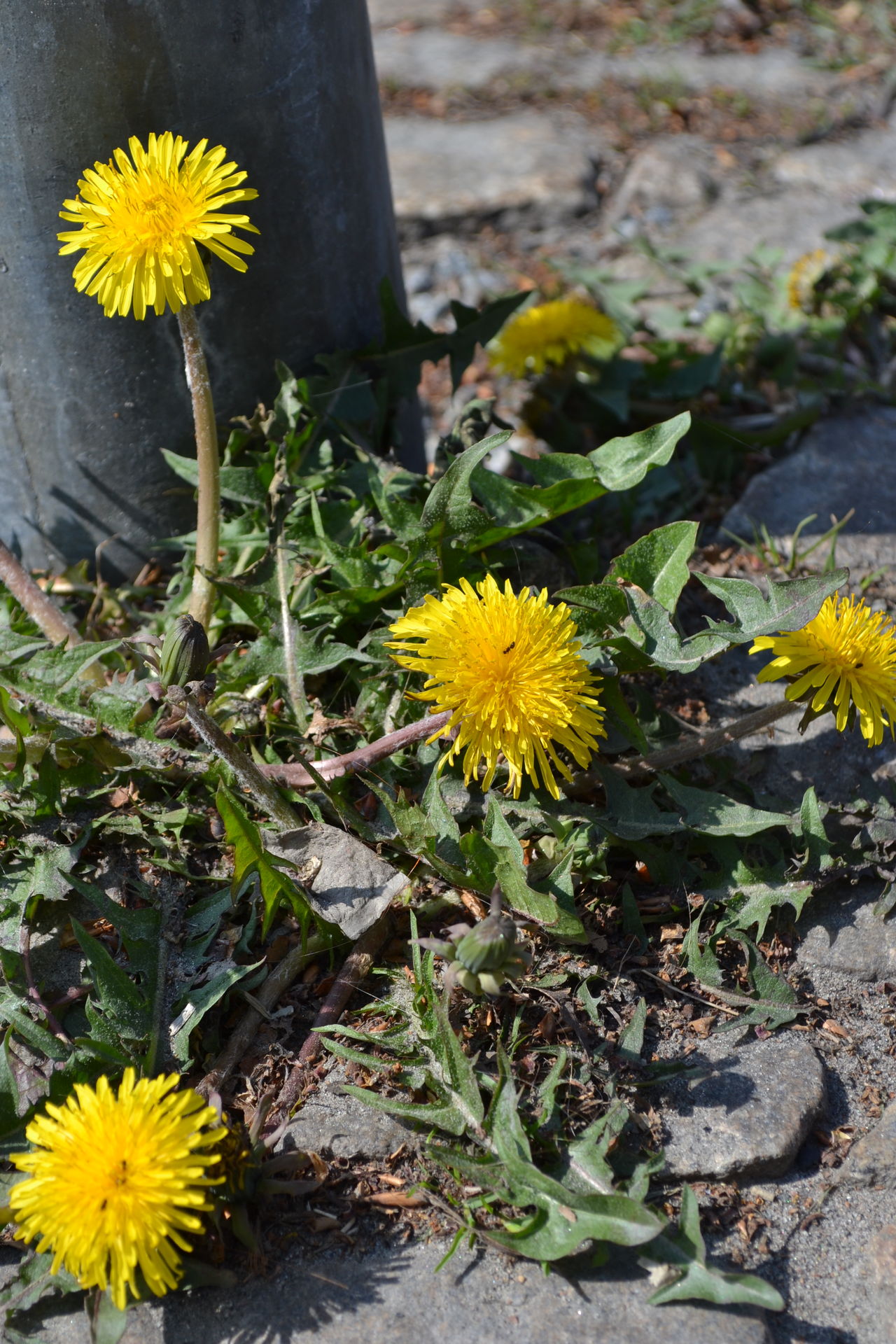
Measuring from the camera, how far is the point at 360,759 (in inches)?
84.7

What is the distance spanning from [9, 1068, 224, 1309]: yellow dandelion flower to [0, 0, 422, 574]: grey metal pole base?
1.50m

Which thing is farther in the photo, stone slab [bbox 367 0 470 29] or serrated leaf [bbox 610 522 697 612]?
stone slab [bbox 367 0 470 29]

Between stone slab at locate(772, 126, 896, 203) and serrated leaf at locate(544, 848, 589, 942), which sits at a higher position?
stone slab at locate(772, 126, 896, 203)

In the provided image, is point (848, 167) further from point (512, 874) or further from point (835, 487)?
point (512, 874)

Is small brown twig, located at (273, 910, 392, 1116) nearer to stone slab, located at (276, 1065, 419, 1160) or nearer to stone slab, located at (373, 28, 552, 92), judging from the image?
stone slab, located at (276, 1065, 419, 1160)

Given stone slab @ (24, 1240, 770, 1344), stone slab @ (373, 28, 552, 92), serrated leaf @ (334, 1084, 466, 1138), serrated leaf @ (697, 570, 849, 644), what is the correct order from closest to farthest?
stone slab @ (24, 1240, 770, 1344) → serrated leaf @ (334, 1084, 466, 1138) → serrated leaf @ (697, 570, 849, 644) → stone slab @ (373, 28, 552, 92)

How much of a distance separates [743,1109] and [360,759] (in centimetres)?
90

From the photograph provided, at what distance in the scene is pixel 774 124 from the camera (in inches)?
201

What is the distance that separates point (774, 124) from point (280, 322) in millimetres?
3560

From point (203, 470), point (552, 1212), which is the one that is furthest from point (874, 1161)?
point (203, 470)

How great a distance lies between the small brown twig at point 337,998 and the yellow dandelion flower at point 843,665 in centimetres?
86

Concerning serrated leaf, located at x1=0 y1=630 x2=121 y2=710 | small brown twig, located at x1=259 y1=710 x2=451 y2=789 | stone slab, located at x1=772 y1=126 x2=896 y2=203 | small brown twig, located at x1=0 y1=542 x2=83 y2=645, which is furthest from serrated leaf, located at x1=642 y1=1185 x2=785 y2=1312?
stone slab, located at x1=772 y1=126 x2=896 y2=203

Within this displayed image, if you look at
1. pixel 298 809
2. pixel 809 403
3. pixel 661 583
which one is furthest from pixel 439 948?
pixel 809 403

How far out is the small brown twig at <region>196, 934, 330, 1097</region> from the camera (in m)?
1.95
